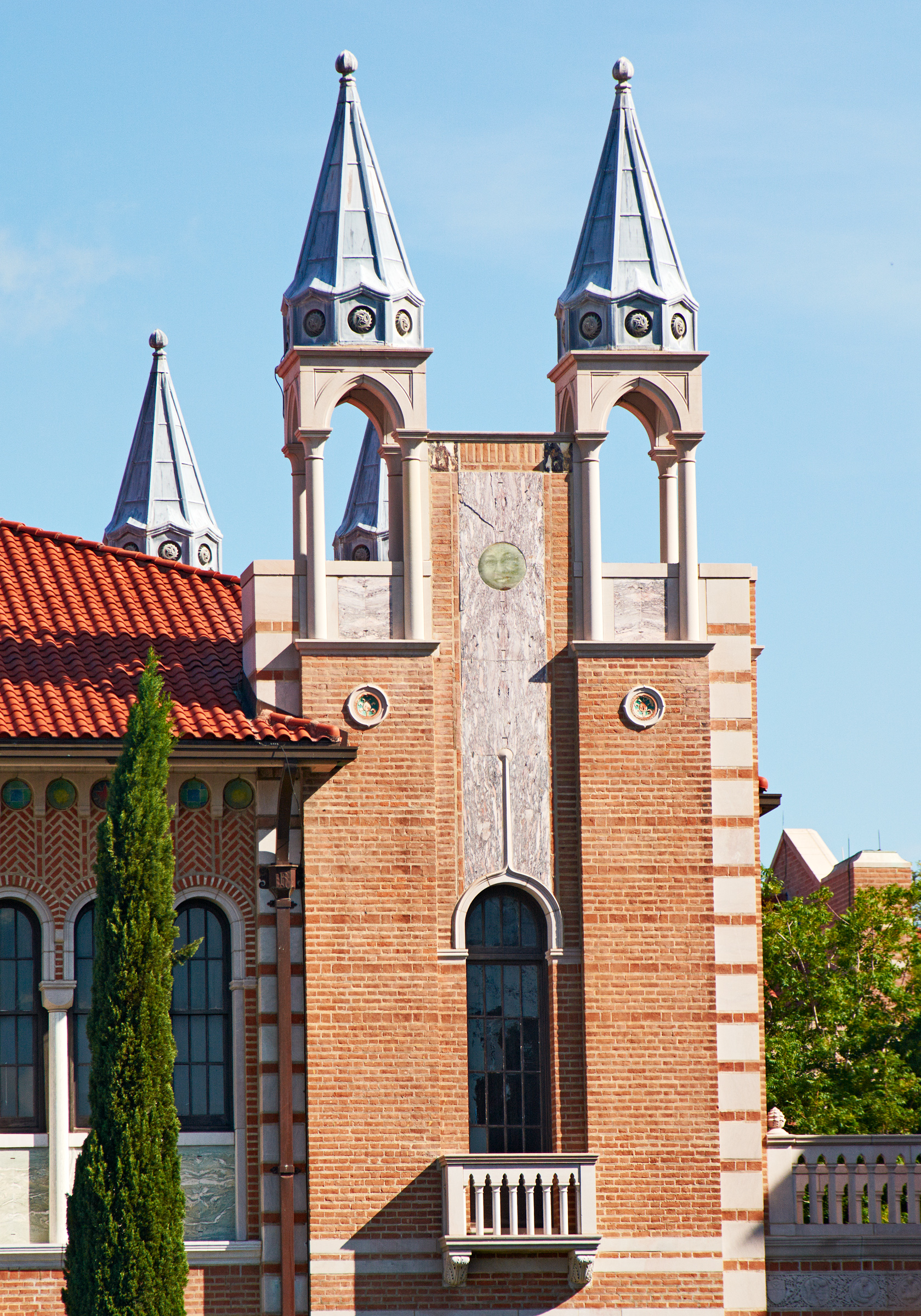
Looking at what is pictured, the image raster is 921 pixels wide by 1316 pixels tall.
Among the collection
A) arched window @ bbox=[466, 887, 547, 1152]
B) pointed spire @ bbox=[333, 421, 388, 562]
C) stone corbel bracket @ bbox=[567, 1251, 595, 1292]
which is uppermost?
pointed spire @ bbox=[333, 421, 388, 562]

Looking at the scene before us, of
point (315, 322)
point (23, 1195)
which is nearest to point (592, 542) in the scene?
Answer: point (315, 322)

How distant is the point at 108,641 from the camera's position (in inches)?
1086

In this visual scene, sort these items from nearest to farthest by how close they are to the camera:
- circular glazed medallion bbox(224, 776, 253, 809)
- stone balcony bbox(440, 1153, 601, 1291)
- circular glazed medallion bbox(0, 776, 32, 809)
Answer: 1. stone balcony bbox(440, 1153, 601, 1291)
2. circular glazed medallion bbox(0, 776, 32, 809)
3. circular glazed medallion bbox(224, 776, 253, 809)

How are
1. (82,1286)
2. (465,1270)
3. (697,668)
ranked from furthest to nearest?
(697,668), (465,1270), (82,1286)

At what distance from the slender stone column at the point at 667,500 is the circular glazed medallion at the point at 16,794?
8.12 m

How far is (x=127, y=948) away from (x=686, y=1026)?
22.1 feet

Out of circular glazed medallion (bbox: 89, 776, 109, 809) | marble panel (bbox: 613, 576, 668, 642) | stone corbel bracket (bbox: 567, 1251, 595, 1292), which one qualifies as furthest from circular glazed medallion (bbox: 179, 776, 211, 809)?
stone corbel bracket (bbox: 567, 1251, 595, 1292)

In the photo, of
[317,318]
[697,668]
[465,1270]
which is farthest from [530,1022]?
[317,318]

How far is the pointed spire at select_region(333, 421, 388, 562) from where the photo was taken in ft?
130

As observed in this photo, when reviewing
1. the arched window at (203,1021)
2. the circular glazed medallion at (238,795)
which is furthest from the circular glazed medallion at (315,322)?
the arched window at (203,1021)

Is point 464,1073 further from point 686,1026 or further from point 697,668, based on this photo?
point 697,668

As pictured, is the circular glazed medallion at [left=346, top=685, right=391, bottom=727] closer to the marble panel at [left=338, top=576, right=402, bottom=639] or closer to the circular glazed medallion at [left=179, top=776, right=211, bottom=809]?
the marble panel at [left=338, top=576, right=402, bottom=639]

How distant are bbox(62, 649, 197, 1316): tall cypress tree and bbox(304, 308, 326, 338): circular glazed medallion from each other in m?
5.25

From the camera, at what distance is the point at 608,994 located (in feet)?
83.8
